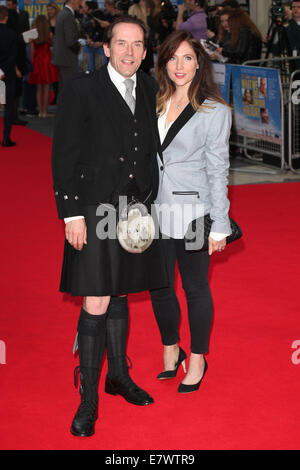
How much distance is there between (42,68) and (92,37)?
132 cm

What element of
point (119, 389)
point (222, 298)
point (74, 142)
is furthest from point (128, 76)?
point (222, 298)

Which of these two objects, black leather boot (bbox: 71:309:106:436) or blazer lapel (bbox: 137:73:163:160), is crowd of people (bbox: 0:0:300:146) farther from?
black leather boot (bbox: 71:309:106:436)

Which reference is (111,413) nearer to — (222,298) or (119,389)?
(119,389)

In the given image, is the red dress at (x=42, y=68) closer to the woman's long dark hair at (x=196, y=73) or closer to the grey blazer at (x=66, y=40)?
the grey blazer at (x=66, y=40)

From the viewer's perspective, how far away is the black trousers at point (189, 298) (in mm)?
3494

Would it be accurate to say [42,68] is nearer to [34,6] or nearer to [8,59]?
[8,59]

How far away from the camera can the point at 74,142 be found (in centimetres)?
308

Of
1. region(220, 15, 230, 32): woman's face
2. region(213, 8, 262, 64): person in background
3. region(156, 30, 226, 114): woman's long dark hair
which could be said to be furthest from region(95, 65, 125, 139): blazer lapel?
region(220, 15, 230, 32): woman's face

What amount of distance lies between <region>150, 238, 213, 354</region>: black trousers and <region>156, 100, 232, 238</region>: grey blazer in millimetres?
114

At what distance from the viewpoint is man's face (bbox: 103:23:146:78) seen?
10.1ft

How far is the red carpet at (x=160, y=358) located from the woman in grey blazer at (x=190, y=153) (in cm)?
50

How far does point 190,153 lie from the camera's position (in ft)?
11.0

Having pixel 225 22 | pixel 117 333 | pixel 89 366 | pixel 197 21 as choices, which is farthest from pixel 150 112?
pixel 197 21
